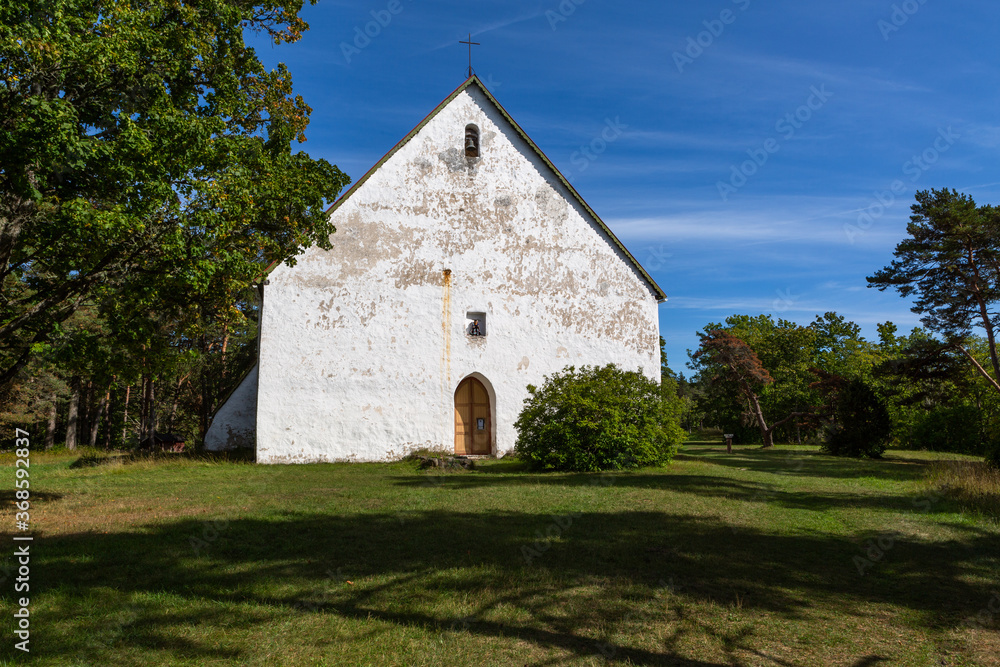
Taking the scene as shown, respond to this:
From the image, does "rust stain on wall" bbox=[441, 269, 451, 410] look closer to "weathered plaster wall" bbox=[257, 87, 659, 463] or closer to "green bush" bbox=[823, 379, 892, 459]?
"weathered plaster wall" bbox=[257, 87, 659, 463]

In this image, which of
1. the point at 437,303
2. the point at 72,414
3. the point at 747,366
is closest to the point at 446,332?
the point at 437,303

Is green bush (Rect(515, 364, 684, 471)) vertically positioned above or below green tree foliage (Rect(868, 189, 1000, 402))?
below

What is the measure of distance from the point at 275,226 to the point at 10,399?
2854 cm

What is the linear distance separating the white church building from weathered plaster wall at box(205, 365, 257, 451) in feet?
0.13

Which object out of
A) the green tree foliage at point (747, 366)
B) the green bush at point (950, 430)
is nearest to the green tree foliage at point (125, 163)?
the green tree foliage at point (747, 366)

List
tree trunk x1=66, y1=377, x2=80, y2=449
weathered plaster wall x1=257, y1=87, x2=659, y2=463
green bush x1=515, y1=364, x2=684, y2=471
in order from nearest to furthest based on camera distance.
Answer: green bush x1=515, y1=364, x2=684, y2=471, weathered plaster wall x1=257, y1=87, x2=659, y2=463, tree trunk x1=66, y1=377, x2=80, y2=449

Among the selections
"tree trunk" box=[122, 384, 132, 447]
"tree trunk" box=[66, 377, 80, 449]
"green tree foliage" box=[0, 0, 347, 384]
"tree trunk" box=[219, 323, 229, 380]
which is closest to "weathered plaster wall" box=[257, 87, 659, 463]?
"green tree foliage" box=[0, 0, 347, 384]

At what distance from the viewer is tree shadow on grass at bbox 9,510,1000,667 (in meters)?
4.53

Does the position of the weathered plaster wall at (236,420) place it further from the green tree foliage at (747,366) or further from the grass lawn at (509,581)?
the green tree foliage at (747,366)

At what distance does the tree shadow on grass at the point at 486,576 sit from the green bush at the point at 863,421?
1668 cm

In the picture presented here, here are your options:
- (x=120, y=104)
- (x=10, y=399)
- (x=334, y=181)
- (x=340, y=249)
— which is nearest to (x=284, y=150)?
(x=334, y=181)

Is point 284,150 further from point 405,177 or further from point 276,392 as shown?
point 276,392

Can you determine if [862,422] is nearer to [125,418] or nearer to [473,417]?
[473,417]

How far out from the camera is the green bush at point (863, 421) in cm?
2261
